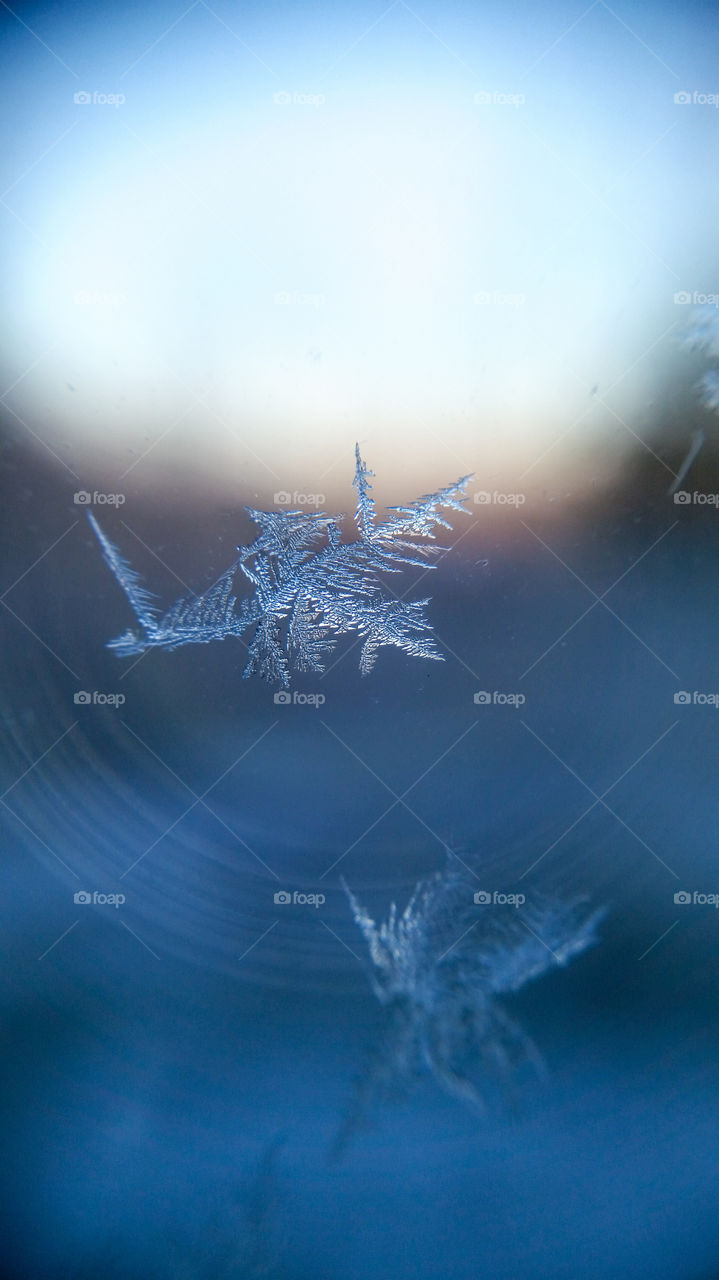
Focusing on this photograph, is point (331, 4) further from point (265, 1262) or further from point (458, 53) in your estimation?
point (265, 1262)

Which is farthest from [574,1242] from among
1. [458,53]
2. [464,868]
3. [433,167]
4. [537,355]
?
[458,53]

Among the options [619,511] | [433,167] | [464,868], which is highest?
[433,167]

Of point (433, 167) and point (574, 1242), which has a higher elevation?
point (433, 167)
